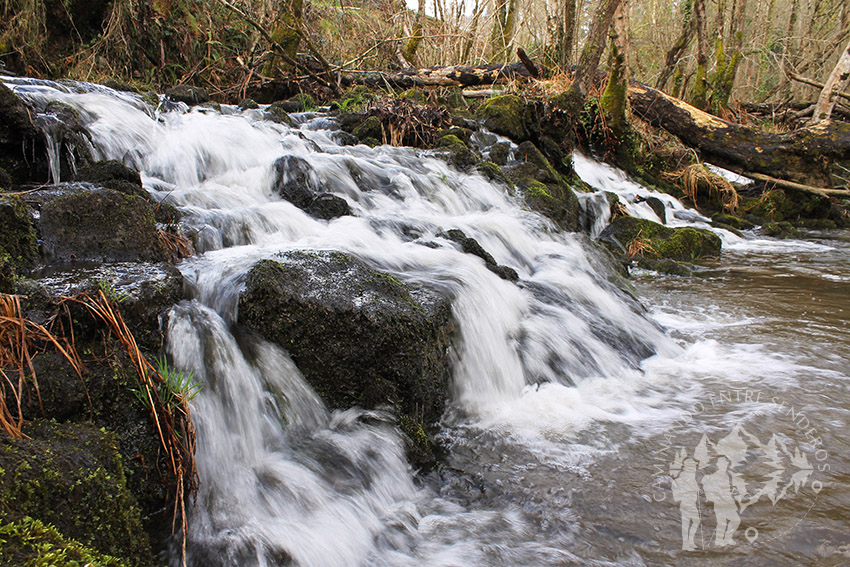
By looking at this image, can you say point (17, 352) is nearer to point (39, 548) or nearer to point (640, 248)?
point (39, 548)

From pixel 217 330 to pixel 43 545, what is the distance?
154 cm

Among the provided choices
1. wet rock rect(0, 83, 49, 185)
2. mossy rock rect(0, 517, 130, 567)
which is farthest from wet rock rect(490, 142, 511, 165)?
mossy rock rect(0, 517, 130, 567)

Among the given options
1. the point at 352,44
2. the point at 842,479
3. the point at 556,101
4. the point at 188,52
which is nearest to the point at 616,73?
the point at 556,101

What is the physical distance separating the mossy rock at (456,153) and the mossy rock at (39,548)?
7.01 meters

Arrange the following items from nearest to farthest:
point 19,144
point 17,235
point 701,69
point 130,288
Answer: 1. point 130,288
2. point 17,235
3. point 19,144
4. point 701,69

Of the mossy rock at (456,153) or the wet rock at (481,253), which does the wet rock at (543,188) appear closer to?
the mossy rock at (456,153)

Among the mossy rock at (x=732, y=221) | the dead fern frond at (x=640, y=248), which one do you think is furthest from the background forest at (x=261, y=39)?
the dead fern frond at (x=640, y=248)

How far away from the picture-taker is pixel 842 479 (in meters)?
2.69

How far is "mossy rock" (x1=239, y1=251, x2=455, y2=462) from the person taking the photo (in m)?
3.07

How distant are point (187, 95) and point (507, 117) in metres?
5.41

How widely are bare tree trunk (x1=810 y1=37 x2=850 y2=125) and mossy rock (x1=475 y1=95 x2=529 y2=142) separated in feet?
21.9

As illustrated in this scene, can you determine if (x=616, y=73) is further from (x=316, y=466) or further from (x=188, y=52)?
(x=316, y=466)

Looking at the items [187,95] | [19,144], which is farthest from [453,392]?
[187,95]

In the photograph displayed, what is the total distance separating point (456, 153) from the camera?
26.7 ft
